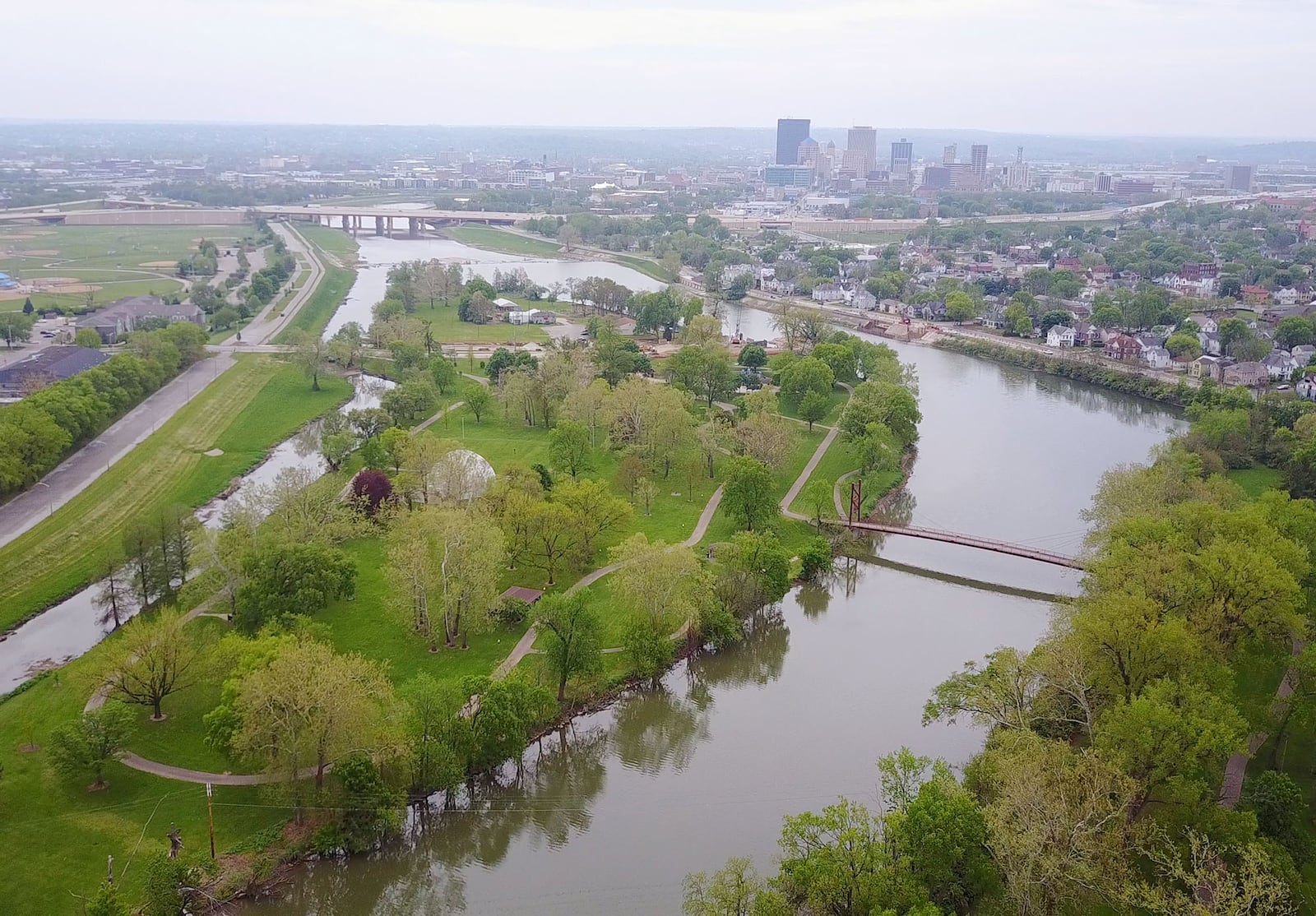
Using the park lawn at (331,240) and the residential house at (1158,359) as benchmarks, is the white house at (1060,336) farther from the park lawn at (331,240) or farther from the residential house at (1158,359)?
the park lawn at (331,240)

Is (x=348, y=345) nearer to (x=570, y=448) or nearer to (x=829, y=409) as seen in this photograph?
(x=570, y=448)

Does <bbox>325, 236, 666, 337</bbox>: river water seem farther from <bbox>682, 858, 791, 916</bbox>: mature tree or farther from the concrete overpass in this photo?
<bbox>682, 858, 791, 916</bbox>: mature tree

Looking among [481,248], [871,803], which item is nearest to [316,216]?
[481,248]

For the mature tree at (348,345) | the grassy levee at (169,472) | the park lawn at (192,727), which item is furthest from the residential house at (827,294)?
the park lawn at (192,727)

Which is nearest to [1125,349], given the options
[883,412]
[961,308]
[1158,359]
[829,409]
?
[1158,359]

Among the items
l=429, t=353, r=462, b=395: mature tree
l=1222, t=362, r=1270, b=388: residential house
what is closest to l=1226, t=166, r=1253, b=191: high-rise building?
l=1222, t=362, r=1270, b=388: residential house

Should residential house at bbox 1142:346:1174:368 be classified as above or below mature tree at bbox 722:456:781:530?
below

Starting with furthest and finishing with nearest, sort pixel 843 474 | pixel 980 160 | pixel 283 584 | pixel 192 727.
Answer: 1. pixel 980 160
2. pixel 843 474
3. pixel 283 584
4. pixel 192 727

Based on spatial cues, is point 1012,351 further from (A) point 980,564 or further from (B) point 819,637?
(B) point 819,637
